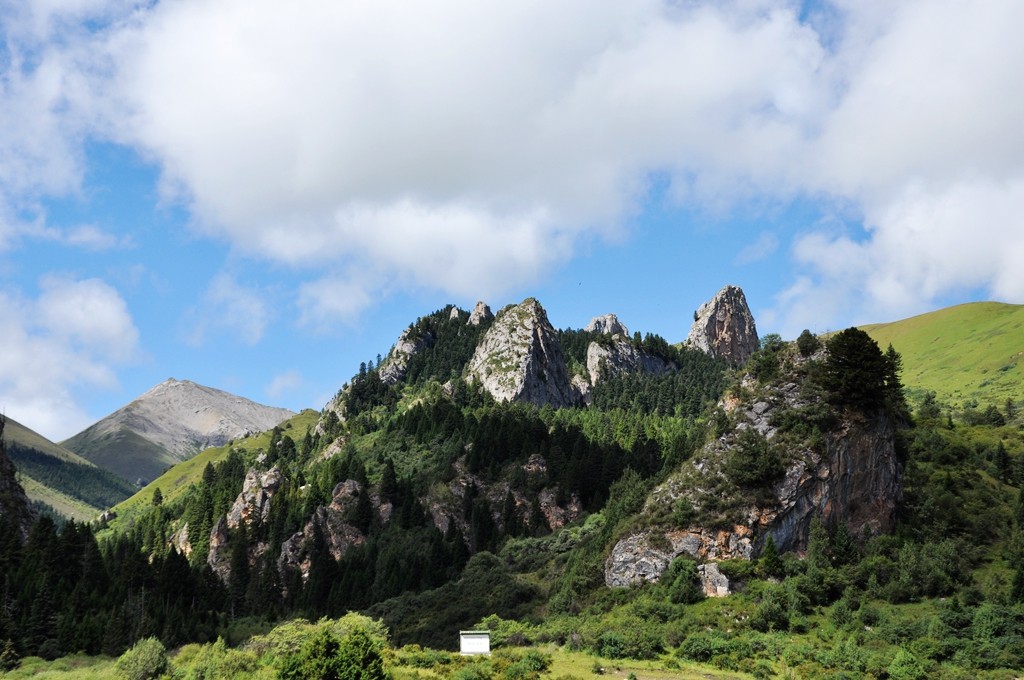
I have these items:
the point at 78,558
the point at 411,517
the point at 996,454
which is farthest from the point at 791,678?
the point at 78,558

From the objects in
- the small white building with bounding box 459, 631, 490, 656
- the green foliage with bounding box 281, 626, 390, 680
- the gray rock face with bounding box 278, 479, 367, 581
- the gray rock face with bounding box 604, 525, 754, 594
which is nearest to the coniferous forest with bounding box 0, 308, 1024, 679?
the green foliage with bounding box 281, 626, 390, 680

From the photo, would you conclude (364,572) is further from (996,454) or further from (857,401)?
(996,454)

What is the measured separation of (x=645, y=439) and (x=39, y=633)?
447 feet

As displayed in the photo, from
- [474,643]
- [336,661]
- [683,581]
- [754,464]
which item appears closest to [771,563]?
[683,581]

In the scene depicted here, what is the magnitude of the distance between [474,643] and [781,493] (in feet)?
166

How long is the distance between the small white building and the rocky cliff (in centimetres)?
2960

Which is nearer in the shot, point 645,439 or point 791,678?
point 791,678

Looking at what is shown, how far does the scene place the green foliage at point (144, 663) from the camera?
285 ft

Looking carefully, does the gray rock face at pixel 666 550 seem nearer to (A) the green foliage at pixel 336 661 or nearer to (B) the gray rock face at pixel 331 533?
(A) the green foliage at pixel 336 661

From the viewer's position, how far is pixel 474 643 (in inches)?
3548

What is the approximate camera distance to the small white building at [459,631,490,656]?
8934cm

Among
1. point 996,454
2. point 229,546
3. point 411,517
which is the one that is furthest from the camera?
point 229,546

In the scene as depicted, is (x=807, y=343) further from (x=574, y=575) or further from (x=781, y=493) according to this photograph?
(x=574, y=575)

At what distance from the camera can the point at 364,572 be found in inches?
6457
